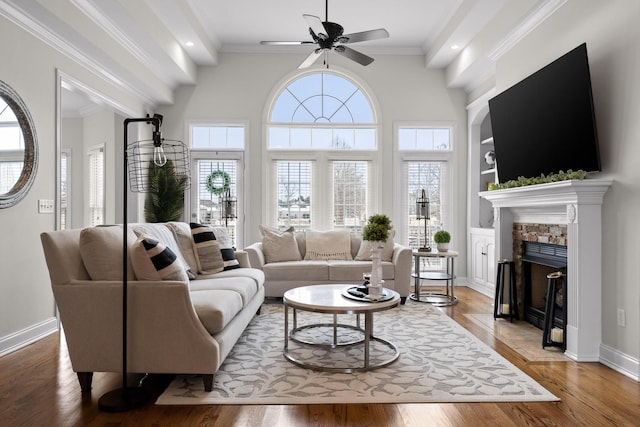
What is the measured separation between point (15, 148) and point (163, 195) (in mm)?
2525

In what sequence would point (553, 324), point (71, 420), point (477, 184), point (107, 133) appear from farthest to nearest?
point (107, 133)
point (477, 184)
point (553, 324)
point (71, 420)

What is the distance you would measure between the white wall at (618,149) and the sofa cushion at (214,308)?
2645 mm

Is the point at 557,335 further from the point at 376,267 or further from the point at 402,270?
the point at 402,270

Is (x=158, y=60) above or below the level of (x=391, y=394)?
above

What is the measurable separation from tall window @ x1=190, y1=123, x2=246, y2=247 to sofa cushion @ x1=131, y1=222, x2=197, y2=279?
258cm

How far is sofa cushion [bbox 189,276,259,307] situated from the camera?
3.27m

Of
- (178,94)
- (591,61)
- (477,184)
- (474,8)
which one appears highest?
(474,8)

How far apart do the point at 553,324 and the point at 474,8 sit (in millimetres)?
3248

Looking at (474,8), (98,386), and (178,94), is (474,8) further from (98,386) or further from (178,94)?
(98,386)

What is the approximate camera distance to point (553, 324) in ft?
11.8

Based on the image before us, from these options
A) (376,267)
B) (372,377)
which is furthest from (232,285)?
(372,377)

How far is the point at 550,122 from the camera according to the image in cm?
358

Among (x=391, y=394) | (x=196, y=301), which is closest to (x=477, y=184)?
(x=391, y=394)

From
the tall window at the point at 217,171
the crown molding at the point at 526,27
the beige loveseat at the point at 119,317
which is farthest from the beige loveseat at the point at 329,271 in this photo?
the beige loveseat at the point at 119,317
